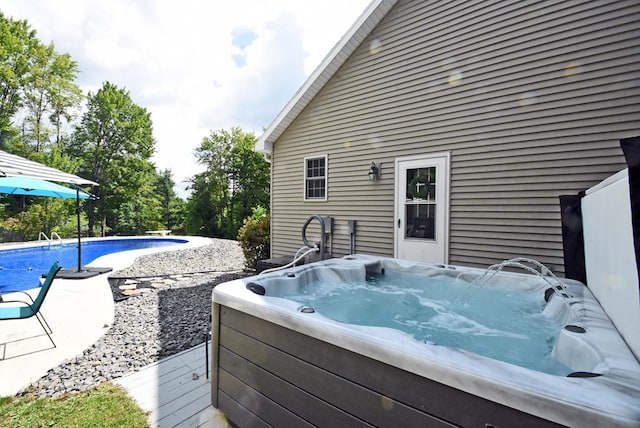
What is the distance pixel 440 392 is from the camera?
42.2 inches

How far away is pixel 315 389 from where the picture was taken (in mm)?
1400

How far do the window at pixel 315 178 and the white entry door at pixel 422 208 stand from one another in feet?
5.06

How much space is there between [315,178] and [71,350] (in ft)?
14.2

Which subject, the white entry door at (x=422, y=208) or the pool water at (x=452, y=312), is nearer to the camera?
the pool water at (x=452, y=312)

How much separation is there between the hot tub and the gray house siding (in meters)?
1.89

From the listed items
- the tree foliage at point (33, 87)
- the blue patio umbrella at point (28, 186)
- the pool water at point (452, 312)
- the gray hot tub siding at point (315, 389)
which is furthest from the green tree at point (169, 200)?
the gray hot tub siding at point (315, 389)

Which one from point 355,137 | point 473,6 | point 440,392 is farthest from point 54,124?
point 440,392

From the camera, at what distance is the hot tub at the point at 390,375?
920mm

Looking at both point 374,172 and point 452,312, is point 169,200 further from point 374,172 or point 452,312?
point 452,312

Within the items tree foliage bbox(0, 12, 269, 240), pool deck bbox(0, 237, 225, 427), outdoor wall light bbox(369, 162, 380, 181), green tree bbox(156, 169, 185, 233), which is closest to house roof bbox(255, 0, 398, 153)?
outdoor wall light bbox(369, 162, 380, 181)

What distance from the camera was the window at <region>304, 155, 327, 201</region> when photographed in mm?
5765

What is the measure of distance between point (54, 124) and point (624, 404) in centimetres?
1964

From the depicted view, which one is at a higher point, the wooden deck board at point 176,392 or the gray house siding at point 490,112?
the gray house siding at point 490,112

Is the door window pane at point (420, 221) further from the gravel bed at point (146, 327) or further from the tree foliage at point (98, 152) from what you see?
the tree foliage at point (98, 152)
